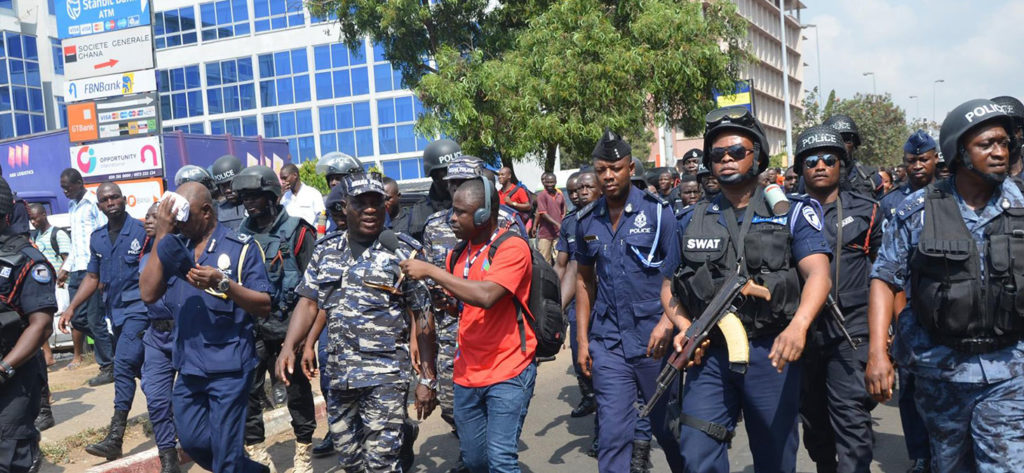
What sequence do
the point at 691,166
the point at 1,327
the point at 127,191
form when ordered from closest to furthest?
the point at 1,327 → the point at 691,166 → the point at 127,191

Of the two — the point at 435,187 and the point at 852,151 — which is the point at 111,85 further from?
the point at 852,151

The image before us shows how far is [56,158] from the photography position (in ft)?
79.3

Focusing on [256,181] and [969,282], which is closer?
[969,282]

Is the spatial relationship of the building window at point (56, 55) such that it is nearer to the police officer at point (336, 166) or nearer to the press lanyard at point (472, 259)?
the police officer at point (336, 166)

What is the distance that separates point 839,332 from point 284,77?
130 ft

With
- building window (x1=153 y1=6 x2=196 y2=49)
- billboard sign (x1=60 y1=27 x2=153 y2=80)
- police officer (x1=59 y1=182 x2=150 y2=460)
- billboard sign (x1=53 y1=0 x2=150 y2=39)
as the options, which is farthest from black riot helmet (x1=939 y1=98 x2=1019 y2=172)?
building window (x1=153 y1=6 x2=196 y2=49)

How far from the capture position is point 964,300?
3283 mm

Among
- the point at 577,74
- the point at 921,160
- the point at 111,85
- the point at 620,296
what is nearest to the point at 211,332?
the point at 620,296

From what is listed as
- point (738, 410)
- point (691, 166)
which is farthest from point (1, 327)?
point (691, 166)

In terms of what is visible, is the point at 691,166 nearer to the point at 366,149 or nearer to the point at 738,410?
the point at 738,410

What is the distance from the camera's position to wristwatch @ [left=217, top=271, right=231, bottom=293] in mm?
4527

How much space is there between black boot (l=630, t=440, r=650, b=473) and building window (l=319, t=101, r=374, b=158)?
120ft

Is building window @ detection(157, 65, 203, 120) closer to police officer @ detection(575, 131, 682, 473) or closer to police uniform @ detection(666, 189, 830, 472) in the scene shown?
police officer @ detection(575, 131, 682, 473)

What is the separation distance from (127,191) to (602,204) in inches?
478
